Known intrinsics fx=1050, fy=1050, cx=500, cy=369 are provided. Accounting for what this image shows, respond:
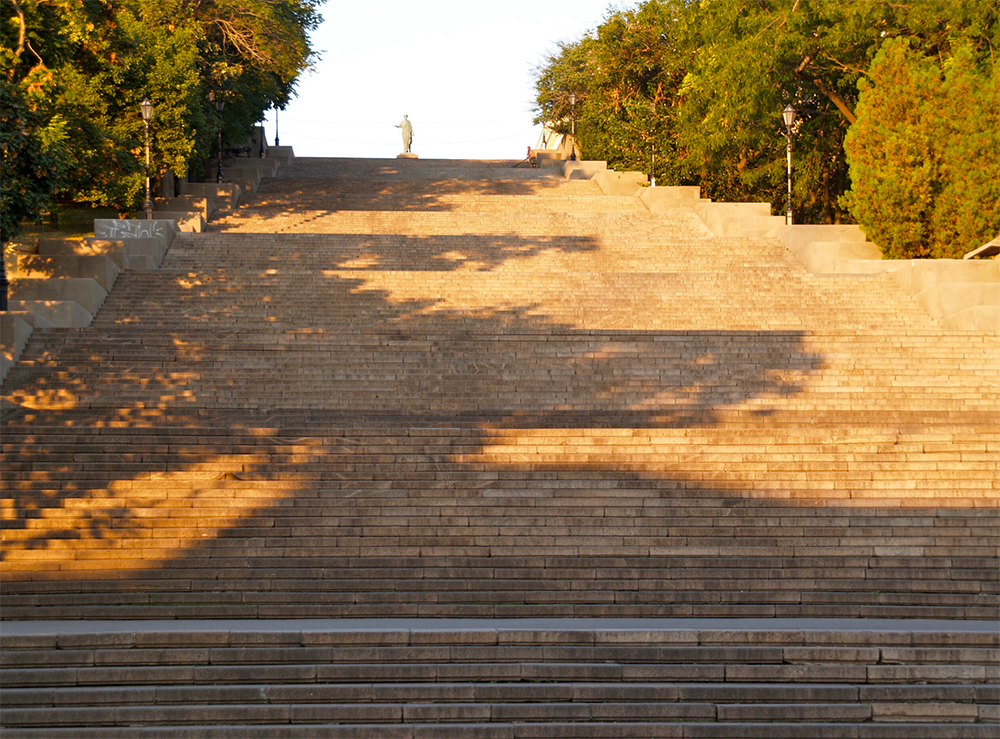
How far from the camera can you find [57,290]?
17.7 m

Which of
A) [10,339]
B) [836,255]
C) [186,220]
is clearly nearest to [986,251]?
[836,255]

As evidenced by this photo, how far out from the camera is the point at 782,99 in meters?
25.2

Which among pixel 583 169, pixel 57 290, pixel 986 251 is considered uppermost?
pixel 583 169

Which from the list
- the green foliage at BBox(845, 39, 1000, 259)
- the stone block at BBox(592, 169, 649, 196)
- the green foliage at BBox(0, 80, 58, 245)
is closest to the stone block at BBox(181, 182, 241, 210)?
the stone block at BBox(592, 169, 649, 196)

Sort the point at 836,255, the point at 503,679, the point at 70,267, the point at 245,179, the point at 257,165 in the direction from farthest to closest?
the point at 257,165 → the point at 245,179 → the point at 836,255 → the point at 70,267 → the point at 503,679

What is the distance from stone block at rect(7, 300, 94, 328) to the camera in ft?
53.6

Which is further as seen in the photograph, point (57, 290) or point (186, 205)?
point (186, 205)

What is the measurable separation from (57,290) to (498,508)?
1059cm

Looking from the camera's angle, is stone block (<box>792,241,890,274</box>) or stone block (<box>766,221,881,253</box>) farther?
stone block (<box>766,221,881,253</box>)

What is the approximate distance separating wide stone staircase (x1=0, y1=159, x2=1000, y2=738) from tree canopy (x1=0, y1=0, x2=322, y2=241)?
2.67 meters

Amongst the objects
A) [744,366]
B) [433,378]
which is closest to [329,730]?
[433,378]

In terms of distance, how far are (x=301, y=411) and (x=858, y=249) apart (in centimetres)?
1354

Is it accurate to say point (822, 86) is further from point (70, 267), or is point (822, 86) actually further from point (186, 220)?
point (70, 267)

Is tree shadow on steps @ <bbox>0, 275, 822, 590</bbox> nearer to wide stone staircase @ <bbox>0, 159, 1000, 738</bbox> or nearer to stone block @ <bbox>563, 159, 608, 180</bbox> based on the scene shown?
wide stone staircase @ <bbox>0, 159, 1000, 738</bbox>
